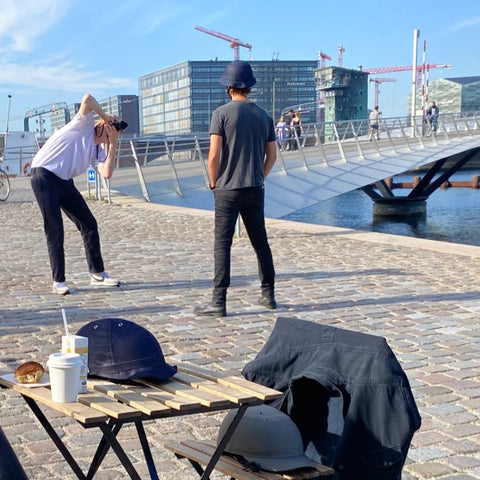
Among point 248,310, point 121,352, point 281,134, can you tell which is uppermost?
point 281,134

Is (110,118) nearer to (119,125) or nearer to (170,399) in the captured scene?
(119,125)

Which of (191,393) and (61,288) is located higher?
(191,393)

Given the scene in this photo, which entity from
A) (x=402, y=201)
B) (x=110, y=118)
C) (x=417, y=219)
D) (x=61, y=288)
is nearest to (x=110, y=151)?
(x=110, y=118)

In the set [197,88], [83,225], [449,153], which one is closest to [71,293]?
[83,225]

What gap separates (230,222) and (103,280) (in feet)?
7.35

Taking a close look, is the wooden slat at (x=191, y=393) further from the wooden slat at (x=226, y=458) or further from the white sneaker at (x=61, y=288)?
the white sneaker at (x=61, y=288)

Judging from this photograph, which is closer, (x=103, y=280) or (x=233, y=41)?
(x=103, y=280)

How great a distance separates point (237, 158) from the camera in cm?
591

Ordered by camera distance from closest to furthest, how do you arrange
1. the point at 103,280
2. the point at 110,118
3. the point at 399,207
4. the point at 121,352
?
the point at 121,352 < the point at 110,118 < the point at 103,280 < the point at 399,207

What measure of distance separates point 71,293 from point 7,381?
503 centimetres

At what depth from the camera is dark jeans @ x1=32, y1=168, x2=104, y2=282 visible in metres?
6.86

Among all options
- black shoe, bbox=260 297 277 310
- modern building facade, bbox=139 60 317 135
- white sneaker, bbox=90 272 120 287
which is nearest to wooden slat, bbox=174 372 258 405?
black shoe, bbox=260 297 277 310

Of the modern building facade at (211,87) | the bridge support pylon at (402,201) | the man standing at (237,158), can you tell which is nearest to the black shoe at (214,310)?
the man standing at (237,158)

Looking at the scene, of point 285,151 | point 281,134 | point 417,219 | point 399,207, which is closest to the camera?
point 281,134
